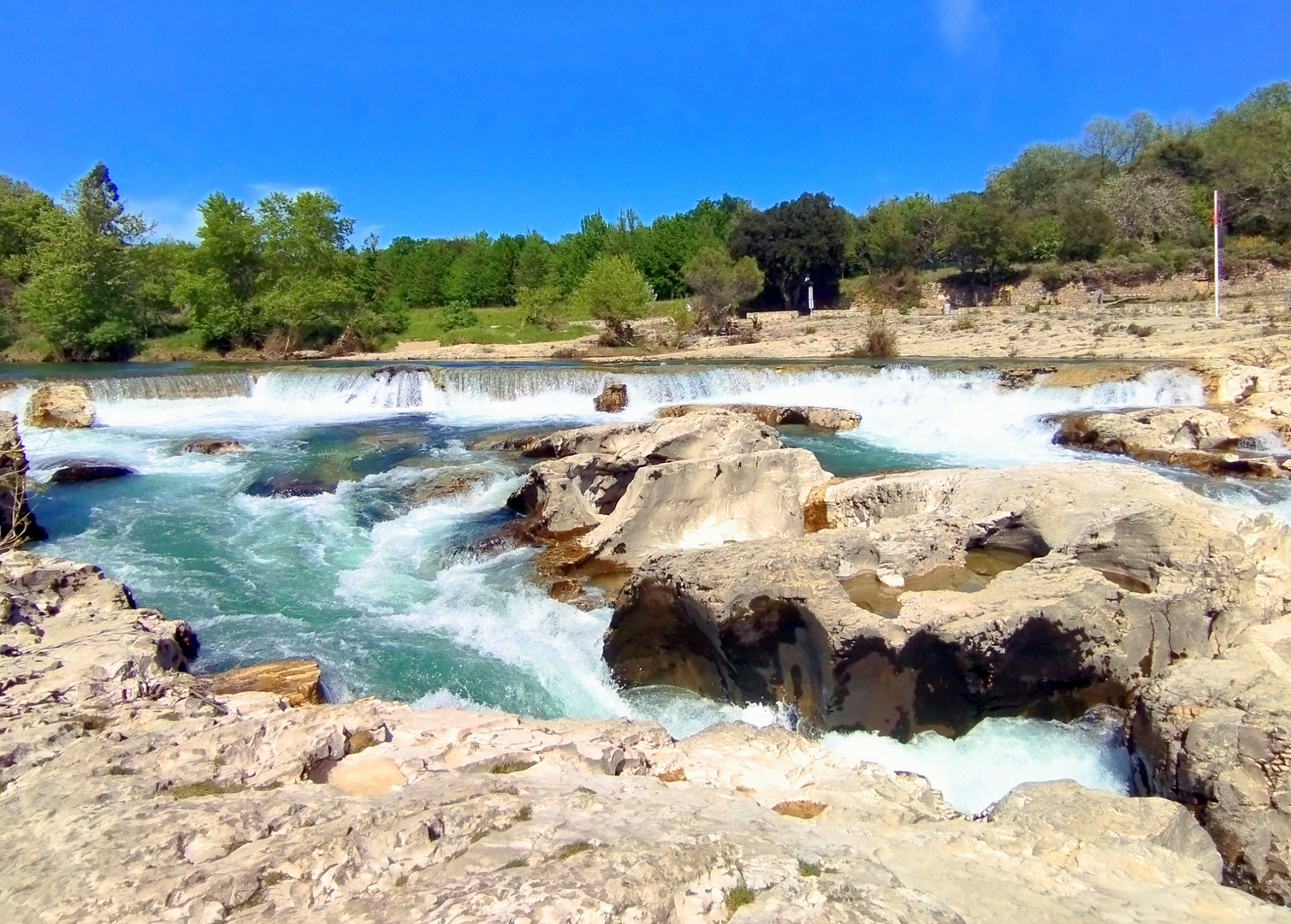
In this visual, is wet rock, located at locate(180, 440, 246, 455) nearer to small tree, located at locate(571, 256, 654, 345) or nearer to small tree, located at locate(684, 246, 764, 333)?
small tree, located at locate(571, 256, 654, 345)

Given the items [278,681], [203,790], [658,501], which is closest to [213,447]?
[658,501]

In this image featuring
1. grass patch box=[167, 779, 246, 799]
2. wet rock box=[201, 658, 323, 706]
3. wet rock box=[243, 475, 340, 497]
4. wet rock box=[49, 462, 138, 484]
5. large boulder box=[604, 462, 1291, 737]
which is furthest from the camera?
wet rock box=[49, 462, 138, 484]

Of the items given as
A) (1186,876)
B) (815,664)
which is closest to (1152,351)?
(815,664)

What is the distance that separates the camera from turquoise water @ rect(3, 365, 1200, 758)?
6.36 metres

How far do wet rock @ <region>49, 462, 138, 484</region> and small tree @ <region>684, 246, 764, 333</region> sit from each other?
23.2 metres

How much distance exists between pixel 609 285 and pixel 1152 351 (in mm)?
17764

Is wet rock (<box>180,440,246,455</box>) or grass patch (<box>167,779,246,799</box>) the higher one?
wet rock (<box>180,440,246,455</box>)

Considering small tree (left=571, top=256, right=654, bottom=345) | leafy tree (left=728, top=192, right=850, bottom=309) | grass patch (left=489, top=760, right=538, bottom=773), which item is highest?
leafy tree (left=728, top=192, right=850, bottom=309)

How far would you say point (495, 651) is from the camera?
6.50m

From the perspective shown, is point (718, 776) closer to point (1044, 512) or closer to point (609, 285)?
point (1044, 512)

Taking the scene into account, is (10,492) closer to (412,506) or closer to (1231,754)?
(412,506)

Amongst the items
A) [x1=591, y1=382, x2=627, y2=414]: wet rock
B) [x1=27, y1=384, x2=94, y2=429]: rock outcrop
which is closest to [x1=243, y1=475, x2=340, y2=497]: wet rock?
[x1=591, y1=382, x2=627, y2=414]: wet rock

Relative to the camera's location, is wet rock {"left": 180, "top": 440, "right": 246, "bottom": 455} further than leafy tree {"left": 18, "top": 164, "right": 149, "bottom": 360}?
No

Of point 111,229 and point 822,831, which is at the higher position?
point 111,229
